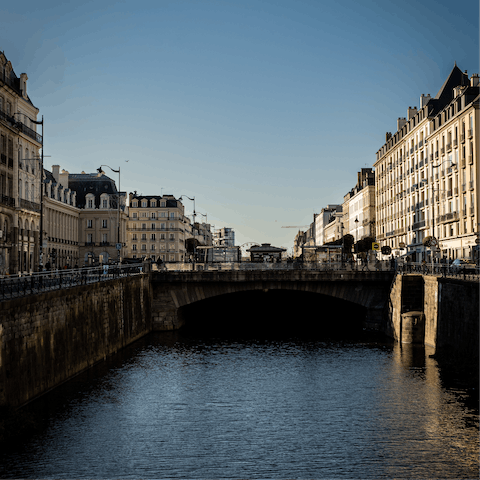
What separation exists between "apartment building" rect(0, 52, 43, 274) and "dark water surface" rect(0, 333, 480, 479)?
28064mm

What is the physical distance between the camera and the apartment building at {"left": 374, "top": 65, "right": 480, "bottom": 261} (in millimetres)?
70188

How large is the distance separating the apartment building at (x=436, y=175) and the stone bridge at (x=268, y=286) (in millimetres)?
7651

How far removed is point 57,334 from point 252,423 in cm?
1108

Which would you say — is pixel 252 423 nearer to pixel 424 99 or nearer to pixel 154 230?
pixel 424 99

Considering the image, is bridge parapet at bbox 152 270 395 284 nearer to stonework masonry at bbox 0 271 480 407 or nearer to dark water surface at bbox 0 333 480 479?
Result: stonework masonry at bbox 0 271 480 407

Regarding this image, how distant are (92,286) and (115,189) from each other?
10703 centimetres

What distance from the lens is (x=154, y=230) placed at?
17288 cm

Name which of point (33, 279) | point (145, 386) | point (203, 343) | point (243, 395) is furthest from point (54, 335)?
point (203, 343)

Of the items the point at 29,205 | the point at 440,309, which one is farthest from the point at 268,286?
the point at 29,205

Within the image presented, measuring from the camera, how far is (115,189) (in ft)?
467

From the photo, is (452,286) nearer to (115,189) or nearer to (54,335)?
(54,335)

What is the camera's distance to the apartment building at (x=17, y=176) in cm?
6106

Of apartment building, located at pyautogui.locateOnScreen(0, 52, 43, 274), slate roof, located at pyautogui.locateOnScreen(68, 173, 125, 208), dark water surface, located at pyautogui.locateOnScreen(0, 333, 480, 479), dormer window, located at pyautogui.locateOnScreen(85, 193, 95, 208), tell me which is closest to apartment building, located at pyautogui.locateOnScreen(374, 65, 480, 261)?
dark water surface, located at pyautogui.locateOnScreen(0, 333, 480, 479)

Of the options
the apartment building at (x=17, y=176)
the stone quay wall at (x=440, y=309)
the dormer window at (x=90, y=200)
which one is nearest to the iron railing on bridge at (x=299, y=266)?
the stone quay wall at (x=440, y=309)
